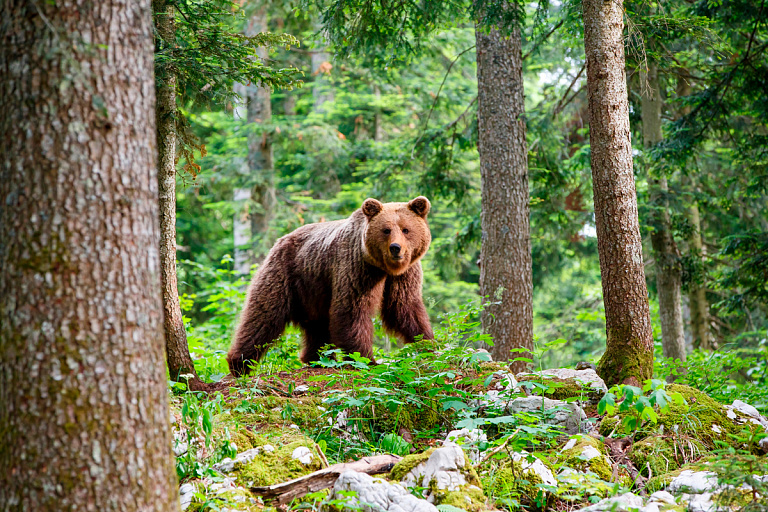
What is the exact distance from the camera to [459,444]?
Answer: 424 cm

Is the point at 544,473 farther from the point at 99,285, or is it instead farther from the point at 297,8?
the point at 297,8

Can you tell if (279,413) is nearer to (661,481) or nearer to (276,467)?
(276,467)

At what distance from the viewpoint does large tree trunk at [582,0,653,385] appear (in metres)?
5.48

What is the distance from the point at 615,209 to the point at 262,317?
4.09 meters

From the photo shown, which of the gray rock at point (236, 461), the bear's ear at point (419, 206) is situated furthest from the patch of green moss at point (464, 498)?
the bear's ear at point (419, 206)

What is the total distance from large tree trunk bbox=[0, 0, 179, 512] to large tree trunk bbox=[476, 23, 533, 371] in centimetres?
595

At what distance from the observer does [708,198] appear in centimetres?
1150

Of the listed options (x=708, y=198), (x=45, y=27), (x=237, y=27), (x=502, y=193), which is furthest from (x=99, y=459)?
(x=237, y=27)

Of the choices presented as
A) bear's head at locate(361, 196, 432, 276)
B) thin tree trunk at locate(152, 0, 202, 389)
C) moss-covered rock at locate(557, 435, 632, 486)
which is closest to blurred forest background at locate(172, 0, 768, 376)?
thin tree trunk at locate(152, 0, 202, 389)

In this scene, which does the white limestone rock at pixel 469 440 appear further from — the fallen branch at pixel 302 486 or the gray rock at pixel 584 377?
the gray rock at pixel 584 377

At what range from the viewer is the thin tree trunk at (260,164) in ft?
51.6

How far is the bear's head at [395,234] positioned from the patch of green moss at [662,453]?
2.97 metres

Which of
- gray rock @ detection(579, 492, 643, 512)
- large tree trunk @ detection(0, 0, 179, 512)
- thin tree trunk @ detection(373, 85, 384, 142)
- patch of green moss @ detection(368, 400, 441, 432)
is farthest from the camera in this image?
thin tree trunk @ detection(373, 85, 384, 142)

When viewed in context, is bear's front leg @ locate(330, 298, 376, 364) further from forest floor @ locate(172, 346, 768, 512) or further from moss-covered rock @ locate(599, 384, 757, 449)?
moss-covered rock @ locate(599, 384, 757, 449)
